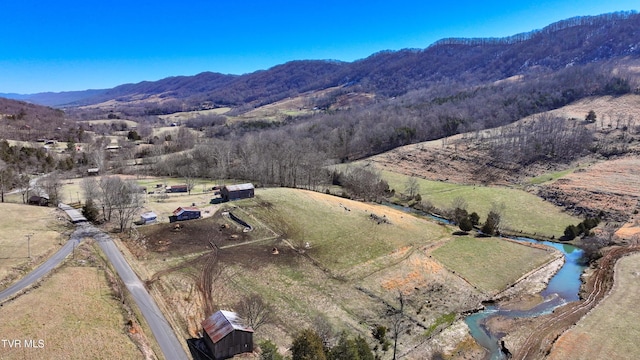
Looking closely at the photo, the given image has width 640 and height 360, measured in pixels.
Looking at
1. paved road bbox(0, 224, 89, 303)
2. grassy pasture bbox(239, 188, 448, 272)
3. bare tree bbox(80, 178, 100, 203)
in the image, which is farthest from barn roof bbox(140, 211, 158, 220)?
grassy pasture bbox(239, 188, 448, 272)

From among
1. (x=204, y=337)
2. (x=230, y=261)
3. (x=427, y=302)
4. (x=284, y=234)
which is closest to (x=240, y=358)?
(x=204, y=337)

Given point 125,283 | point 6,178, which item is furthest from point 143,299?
point 6,178

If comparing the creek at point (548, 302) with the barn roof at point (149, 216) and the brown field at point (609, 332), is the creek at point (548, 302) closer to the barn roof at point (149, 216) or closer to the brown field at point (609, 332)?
the brown field at point (609, 332)

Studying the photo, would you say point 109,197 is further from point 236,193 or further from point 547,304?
point 547,304

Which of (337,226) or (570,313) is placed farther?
(337,226)

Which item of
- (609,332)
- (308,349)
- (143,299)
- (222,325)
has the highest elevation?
(308,349)

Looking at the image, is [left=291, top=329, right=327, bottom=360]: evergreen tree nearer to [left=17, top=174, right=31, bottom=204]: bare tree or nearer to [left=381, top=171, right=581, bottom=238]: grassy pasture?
[left=381, top=171, right=581, bottom=238]: grassy pasture

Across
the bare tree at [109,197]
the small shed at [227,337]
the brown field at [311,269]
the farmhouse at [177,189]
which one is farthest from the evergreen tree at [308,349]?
the farmhouse at [177,189]
